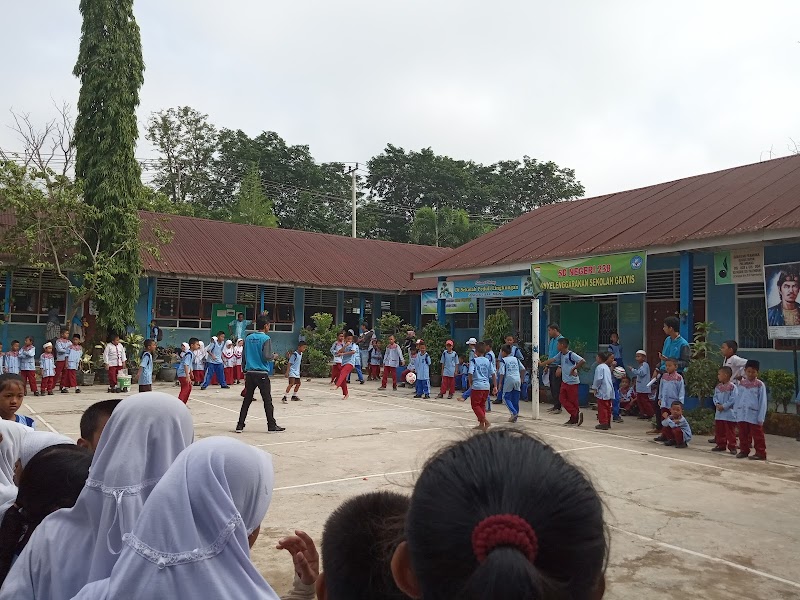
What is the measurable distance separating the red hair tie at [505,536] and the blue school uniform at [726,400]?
336 inches

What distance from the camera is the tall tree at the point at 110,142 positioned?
16703 mm

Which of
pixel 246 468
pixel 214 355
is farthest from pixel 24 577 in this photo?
pixel 214 355

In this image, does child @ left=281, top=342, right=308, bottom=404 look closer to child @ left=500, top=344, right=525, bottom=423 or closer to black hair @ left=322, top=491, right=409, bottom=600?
child @ left=500, top=344, right=525, bottom=423

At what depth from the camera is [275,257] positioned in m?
22.0

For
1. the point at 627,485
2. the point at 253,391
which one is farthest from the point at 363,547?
the point at 253,391

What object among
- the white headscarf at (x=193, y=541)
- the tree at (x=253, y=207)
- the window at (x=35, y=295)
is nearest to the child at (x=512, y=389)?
the white headscarf at (x=193, y=541)

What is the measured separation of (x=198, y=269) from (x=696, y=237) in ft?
44.6

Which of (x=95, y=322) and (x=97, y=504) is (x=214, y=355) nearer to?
(x=95, y=322)

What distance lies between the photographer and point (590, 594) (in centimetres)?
94

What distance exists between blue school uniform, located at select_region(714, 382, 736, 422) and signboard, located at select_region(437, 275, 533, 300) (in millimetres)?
5558

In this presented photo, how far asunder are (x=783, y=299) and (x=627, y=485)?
210 inches

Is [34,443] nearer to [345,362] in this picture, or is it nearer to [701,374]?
[701,374]

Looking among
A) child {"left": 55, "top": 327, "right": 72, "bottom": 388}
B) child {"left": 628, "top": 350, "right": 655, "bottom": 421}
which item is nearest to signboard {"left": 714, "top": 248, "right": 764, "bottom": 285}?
child {"left": 628, "top": 350, "right": 655, "bottom": 421}

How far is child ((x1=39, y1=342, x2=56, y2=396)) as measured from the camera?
13.8 meters
